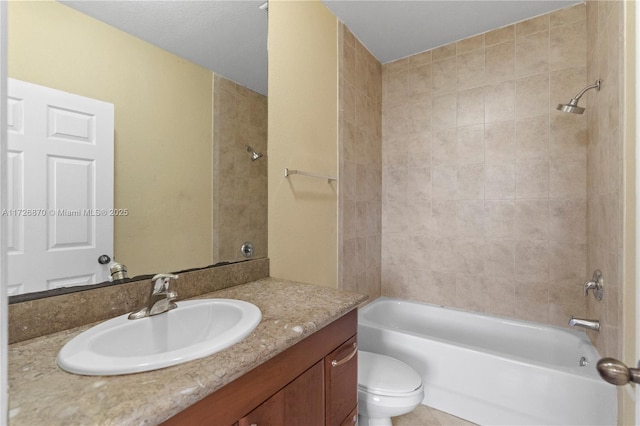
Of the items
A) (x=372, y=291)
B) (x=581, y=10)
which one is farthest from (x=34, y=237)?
(x=581, y=10)

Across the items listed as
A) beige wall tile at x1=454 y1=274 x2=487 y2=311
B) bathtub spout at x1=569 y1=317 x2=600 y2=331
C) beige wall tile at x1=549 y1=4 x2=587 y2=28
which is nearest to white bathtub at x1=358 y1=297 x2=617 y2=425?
beige wall tile at x1=454 y1=274 x2=487 y2=311

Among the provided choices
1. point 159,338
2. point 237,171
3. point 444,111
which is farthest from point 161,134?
point 444,111

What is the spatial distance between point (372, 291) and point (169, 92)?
1.98 meters

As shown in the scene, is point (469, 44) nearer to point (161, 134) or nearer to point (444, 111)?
point (444, 111)

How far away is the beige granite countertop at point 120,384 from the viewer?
17.5 inches

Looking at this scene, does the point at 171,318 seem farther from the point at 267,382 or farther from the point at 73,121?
the point at 73,121

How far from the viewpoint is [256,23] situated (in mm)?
1332

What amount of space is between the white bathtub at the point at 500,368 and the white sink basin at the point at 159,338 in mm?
1269

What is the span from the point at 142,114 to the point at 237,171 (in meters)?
0.42

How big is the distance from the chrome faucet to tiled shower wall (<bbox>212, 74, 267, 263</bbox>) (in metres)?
0.26

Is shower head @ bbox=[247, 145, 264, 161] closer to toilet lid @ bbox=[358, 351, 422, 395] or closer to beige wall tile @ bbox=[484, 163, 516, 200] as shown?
toilet lid @ bbox=[358, 351, 422, 395]

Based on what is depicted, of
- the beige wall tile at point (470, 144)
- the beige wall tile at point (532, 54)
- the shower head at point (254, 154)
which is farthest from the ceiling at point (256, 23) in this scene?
the beige wall tile at point (470, 144)

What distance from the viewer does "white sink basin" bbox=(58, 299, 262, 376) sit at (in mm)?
568

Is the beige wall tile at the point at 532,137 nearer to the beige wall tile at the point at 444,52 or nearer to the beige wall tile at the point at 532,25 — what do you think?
the beige wall tile at the point at 532,25
